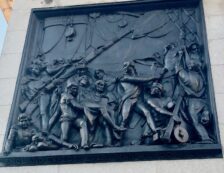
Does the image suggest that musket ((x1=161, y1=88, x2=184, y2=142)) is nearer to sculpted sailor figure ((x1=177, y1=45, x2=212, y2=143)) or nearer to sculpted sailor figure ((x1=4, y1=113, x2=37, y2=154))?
sculpted sailor figure ((x1=177, y1=45, x2=212, y2=143))

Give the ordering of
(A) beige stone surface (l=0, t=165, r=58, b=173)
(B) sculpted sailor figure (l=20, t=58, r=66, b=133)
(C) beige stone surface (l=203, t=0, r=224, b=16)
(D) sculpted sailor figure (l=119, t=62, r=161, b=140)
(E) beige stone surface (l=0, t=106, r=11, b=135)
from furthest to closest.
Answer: (C) beige stone surface (l=203, t=0, r=224, b=16)
(B) sculpted sailor figure (l=20, t=58, r=66, b=133)
(E) beige stone surface (l=0, t=106, r=11, b=135)
(D) sculpted sailor figure (l=119, t=62, r=161, b=140)
(A) beige stone surface (l=0, t=165, r=58, b=173)

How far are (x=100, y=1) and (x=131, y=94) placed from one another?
110 inches

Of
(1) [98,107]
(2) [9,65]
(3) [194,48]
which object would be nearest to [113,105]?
(1) [98,107]

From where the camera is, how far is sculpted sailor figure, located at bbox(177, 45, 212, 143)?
6.95 meters

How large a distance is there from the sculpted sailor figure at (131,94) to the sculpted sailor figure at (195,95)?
52 cm

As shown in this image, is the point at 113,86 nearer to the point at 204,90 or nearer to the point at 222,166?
the point at 204,90

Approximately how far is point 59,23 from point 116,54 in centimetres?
165

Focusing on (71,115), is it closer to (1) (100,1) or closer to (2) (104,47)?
(2) (104,47)

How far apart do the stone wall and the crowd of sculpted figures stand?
0.88 feet

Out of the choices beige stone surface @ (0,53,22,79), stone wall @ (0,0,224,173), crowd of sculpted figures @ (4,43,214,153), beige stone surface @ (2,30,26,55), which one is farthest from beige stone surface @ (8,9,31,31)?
crowd of sculpted figures @ (4,43,214,153)

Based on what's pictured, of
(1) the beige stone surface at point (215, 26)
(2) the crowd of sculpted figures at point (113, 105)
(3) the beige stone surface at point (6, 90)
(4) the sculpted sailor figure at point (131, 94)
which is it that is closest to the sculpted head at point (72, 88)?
(2) the crowd of sculpted figures at point (113, 105)

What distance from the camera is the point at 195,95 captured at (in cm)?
737

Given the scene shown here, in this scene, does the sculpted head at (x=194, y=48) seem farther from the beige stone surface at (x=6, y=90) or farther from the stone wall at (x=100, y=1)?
the beige stone surface at (x=6, y=90)

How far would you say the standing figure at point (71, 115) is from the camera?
718 cm
